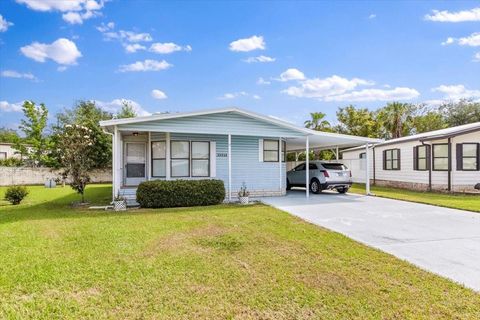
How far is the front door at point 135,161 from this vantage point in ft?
45.7

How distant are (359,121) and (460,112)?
44.8 feet

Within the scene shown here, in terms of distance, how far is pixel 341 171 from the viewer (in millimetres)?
14656

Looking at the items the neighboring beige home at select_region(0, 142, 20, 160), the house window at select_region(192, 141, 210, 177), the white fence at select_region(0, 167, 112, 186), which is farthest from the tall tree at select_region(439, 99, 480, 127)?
the neighboring beige home at select_region(0, 142, 20, 160)

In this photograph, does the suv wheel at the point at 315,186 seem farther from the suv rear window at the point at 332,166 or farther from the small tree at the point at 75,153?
the small tree at the point at 75,153

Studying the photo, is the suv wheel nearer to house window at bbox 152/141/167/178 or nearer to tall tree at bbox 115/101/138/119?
house window at bbox 152/141/167/178

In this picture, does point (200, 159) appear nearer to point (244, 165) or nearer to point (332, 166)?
point (244, 165)

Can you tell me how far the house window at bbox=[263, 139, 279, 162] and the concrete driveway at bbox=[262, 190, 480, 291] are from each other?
277 cm

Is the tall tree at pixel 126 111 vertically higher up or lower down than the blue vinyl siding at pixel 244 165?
higher up

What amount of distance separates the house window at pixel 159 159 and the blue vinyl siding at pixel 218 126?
5.01 ft

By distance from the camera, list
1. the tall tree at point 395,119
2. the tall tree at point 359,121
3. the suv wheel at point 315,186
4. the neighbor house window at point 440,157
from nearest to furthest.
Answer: the suv wheel at point 315,186 < the neighbor house window at point 440,157 < the tall tree at point 359,121 < the tall tree at point 395,119

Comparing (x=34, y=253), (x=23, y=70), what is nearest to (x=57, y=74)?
(x=23, y=70)

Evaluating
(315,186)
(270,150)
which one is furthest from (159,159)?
(315,186)

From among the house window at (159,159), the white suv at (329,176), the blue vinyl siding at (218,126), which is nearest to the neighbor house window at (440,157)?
the white suv at (329,176)

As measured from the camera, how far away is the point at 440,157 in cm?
1630
